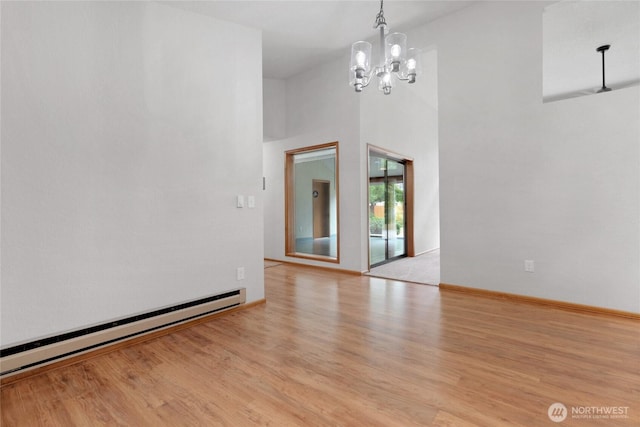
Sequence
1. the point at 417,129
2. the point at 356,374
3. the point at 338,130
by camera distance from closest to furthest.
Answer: the point at 356,374, the point at 338,130, the point at 417,129

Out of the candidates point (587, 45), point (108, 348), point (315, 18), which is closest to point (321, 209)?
point (315, 18)

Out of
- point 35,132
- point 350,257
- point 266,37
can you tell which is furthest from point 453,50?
point 35,132

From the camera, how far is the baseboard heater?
1.88 meters

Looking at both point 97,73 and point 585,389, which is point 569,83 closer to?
point 585,389

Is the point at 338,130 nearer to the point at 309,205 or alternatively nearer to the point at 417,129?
the point at 309,205

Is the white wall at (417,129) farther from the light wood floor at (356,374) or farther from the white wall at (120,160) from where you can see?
the light wood floor at (356,374)

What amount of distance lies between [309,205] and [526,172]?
347 centimetres

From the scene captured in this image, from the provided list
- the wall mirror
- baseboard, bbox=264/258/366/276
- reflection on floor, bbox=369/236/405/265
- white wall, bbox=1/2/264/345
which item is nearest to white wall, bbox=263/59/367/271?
baseboard, bbox=264/258/366/276

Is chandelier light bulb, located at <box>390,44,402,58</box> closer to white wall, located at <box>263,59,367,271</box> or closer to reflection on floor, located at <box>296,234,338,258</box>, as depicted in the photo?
white wall, located at <box>263,59,367,271</box>

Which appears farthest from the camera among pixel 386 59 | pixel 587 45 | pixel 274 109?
pixel 274 109

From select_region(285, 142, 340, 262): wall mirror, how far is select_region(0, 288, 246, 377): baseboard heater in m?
2.66

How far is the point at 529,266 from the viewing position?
10.3ft

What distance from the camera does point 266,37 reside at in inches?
147

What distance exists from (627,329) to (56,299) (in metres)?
4.36
